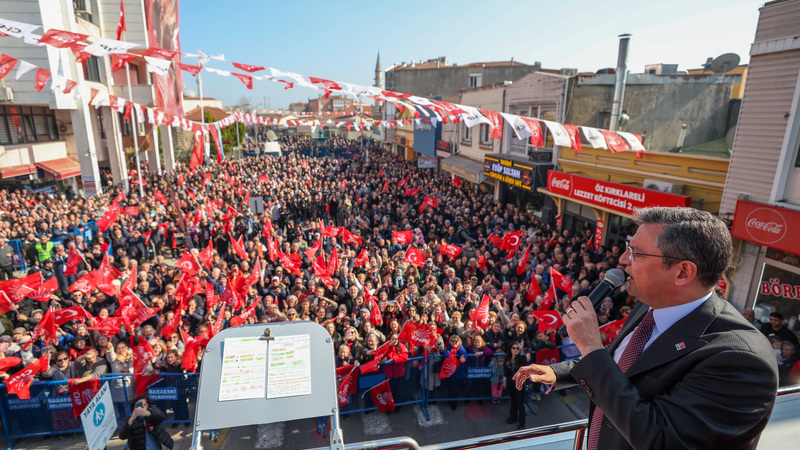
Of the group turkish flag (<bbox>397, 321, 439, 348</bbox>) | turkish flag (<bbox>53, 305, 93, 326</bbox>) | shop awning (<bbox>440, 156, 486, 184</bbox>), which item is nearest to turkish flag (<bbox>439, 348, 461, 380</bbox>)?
turkish flag (<bbox>397, 321, 439, 348</bbox>)

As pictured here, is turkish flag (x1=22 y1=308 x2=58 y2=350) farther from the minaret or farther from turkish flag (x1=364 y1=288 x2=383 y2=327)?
the minaret

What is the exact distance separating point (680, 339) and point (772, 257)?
9425 millimetres

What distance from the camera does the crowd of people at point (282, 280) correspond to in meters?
7.61

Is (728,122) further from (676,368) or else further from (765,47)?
(676,368)

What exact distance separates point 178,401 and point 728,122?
19.6 metres

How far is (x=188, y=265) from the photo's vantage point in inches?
401

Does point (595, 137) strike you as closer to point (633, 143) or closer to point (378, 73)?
point (633, 143)

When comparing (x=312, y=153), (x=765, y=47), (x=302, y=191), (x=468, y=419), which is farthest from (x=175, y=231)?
(x=312, y=153)

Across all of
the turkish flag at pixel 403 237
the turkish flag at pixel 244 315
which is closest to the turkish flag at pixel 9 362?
the turkish flag at pixel 244 315

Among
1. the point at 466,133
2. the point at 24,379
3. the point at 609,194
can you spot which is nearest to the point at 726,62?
the point at 609,194

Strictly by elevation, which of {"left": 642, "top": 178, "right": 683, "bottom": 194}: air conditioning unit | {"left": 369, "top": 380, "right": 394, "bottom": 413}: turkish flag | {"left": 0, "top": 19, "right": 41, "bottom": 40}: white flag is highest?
{"left": 0, "top": 19, "right": 41, "bottom": 40}: white flag

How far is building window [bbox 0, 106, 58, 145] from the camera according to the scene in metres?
21.5

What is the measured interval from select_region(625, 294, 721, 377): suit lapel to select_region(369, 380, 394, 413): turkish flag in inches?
250

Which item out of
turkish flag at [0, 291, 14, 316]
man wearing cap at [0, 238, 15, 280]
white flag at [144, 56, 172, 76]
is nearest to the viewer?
white flag at [144, 56, 172, 76]
